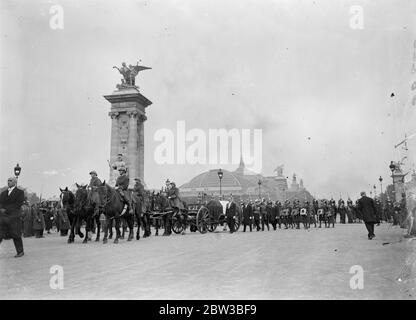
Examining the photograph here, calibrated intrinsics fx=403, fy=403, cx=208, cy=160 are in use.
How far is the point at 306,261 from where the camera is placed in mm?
9016

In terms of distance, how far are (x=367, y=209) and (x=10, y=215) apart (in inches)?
452

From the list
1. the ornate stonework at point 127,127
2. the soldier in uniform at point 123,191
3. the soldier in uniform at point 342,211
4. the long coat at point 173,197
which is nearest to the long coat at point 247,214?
the long coat at point 173,197

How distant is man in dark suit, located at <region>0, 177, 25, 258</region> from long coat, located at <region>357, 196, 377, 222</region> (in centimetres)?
1118

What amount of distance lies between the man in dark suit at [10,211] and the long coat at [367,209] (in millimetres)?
11177

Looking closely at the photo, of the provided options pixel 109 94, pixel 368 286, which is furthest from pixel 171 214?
pixel 109 94

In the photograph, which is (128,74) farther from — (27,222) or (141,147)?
(27,222)

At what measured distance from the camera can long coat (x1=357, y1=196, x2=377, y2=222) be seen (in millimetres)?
14391

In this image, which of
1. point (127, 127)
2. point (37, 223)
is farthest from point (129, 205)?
point (127, 127)

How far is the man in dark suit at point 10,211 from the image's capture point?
9.87m

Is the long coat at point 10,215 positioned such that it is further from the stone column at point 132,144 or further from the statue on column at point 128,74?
the statue on column at point 128,74

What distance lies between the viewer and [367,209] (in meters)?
14.4

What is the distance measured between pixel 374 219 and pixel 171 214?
29.5 ft

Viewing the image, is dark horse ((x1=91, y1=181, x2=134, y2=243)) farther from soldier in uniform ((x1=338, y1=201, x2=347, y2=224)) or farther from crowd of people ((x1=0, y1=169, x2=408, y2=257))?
soldier in uniform ((x1=338, y1=201, x2=347, y2=224))
